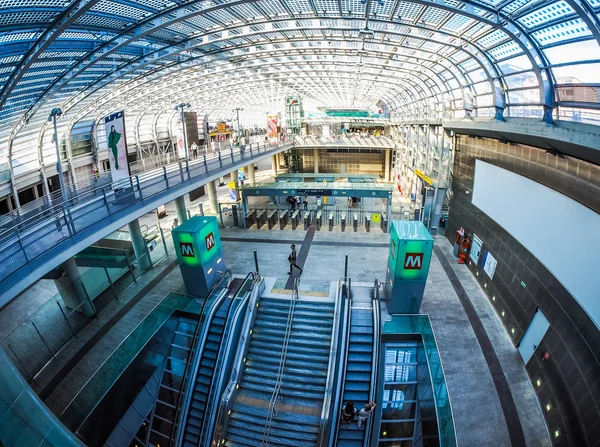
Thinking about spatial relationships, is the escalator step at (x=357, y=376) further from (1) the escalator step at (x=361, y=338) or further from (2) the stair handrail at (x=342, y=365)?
(1) the escalator step at (x=361, y=338)

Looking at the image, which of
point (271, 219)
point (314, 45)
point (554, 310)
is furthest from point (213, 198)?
point (554, 310)

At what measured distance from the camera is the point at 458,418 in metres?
7.39

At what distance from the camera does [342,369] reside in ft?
28.7

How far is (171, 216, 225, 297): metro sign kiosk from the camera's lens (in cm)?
1088

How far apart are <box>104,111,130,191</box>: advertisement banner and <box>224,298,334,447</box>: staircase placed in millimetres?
6194

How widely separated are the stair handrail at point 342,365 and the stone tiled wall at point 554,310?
4.84 metres

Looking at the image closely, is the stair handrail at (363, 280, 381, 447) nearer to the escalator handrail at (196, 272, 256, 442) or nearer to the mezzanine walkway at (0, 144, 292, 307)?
the escalator handrail at (196, 272, 256, 442)

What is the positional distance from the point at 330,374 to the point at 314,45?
1658 cm

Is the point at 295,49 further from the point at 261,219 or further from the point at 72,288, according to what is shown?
the point at 72,288

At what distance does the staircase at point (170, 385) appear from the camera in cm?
959

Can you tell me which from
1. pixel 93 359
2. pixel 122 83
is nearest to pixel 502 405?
pixel 93 359

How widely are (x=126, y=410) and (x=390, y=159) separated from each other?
39.4 meters

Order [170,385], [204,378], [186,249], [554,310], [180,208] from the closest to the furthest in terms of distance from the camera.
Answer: [554,310] < [204,378] < [170,385] < [186,249] < [180,208]

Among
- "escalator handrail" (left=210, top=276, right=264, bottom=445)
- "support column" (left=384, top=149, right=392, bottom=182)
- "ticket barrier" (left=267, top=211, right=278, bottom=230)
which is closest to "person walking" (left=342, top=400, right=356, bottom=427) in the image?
"escalator handrail" (left=210, top=276, right=264, bottom=445)
